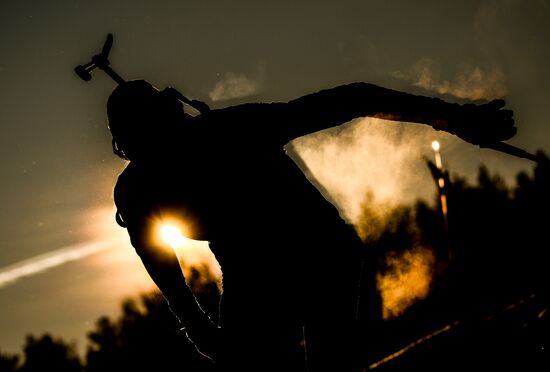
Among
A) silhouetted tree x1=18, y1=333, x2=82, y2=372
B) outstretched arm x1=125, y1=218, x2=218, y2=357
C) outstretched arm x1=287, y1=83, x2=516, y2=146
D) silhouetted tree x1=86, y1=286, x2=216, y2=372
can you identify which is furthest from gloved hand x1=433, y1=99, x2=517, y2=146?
silhouetted tree x1=18, y1=333, x2=82, y2=372

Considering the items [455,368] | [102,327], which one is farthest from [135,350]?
[455,368]

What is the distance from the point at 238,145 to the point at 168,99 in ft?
2.02

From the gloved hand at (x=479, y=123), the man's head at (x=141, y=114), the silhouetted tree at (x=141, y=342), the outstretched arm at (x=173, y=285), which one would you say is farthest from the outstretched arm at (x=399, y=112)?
the silhouetted tree at (x=141, y=342)

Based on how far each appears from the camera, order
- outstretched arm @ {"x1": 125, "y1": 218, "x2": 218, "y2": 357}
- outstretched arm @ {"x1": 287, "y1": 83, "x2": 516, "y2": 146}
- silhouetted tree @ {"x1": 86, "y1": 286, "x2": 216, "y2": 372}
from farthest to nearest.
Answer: silhouetted tree @ {"x1": 86, "y1": 286, "x2": 216, "y2": 372}
outstretched arm @ {"x1": 125, "y1": 218, "x2": 218, "y2": 357}
outstretched arm @ {"x1": 287, "y1": 83, "x2": 516, "y2": 146}

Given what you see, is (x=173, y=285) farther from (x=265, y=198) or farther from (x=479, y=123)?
(x=479, y=123)

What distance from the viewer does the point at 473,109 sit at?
234 cm

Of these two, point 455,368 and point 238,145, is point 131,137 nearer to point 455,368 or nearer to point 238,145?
point 238,145

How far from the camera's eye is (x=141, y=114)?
2303 millimetres

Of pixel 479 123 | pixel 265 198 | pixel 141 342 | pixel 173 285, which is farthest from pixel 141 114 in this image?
pixel 141 342

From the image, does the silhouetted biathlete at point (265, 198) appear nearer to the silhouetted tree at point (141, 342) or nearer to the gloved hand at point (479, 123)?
the gloved hand at point (479, 123)

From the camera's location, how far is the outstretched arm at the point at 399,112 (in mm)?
1978

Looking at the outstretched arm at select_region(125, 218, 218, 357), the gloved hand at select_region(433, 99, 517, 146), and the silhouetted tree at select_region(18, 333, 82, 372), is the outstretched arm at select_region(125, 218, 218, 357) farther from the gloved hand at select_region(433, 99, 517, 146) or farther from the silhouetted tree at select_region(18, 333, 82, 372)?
the silhouetted tree at select_region(18, 333, 82, 372)

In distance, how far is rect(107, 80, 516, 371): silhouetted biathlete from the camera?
2057 millimetres

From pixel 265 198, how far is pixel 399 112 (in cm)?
86
